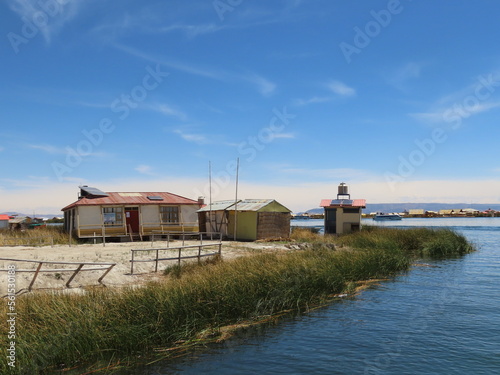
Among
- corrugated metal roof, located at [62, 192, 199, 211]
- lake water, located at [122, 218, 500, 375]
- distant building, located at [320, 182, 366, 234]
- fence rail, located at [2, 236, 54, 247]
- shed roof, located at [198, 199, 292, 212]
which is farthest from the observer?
distant building, located at [320, 182, 366, 234]

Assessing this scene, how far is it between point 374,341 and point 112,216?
Result: 2870 cm

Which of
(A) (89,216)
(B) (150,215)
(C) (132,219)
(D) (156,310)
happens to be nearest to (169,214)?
(B) (150,215)

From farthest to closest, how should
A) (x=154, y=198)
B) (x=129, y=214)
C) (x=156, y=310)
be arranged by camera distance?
(x=154, y=198) → (x=129, y=214) → (x=156, y=310)

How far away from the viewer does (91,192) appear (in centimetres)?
3828

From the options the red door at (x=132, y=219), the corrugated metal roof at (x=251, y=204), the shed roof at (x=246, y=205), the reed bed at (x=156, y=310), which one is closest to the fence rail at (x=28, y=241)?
the red door at (x=132, y=219)

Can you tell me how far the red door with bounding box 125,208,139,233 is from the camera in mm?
38125

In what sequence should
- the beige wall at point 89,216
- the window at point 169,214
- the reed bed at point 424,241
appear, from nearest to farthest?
the reed bed at point 424,241
the beige wall at point 89,216
the window at point 169,214

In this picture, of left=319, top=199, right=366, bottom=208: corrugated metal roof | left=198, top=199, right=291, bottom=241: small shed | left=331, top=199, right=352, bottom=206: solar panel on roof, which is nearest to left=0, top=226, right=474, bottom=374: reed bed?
left=198, top=199, right=291, bottom=241: small shed

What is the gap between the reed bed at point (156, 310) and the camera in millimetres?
10719

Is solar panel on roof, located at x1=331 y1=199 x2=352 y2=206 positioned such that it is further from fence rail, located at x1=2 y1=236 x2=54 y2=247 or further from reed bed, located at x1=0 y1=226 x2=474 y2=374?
fence rail, located at x1=2 y1=236 x2=54 y2=247

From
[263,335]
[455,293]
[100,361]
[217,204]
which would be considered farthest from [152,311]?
[217,204]

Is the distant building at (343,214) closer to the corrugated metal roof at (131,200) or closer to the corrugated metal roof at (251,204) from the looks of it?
the corrugated metal roof at (251,204)

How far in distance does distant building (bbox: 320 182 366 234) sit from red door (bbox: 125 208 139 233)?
61.2 ft

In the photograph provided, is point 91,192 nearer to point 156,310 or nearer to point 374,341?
point 156,310
